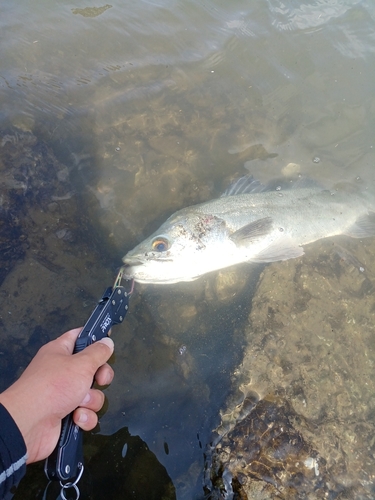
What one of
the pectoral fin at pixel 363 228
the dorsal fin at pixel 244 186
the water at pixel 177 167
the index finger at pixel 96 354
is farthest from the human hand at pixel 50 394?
the pectoral fin at pixel 363 228

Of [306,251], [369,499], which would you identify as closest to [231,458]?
[369,499]

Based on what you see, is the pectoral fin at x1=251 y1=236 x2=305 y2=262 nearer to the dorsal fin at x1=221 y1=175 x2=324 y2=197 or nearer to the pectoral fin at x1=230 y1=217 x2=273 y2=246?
the pectoral fin at x1=230 y1=217 x2=273 y2=246

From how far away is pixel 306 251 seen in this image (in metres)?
5.19

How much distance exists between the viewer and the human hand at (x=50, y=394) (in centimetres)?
224

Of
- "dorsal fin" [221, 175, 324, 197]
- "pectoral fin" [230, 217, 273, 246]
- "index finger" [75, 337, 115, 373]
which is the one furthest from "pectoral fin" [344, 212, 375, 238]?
"index finger" [75, 337, 115, 373]

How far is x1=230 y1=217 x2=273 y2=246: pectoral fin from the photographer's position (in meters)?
4.72

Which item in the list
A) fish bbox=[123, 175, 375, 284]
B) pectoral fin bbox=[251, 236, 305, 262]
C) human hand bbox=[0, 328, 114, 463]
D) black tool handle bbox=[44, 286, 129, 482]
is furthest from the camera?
pectoral fin bbox=[251, 236, 305, 262]

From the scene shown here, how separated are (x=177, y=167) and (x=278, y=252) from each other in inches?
87.8

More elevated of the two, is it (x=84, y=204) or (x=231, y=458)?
(x=84, y=204)

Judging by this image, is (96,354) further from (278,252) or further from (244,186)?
(244,186)

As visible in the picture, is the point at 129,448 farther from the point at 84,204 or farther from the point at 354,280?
the point at 354,280

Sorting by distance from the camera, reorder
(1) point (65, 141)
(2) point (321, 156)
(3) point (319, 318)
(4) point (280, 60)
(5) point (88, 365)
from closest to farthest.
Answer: (5) point (88, 365) < (3) point (319, 318) < (1) point (65, 141) < (2) point (321, 156) < (4) point (280, 60)

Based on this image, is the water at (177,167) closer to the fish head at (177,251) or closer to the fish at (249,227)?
the fish at (249,227)

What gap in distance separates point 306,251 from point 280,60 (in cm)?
429
